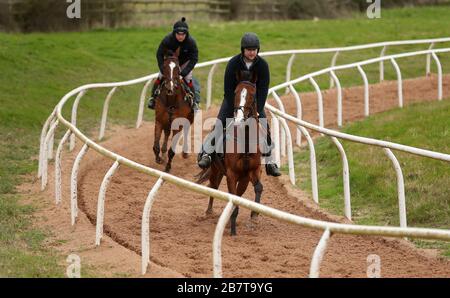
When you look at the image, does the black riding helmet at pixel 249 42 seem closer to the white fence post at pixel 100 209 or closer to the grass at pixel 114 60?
the white fence post at pixel 100 209

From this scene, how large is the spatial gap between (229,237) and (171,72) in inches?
160

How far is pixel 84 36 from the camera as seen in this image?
83.6 ft

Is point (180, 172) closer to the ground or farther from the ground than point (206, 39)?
closer to the ground

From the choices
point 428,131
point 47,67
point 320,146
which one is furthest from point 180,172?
point 47,67

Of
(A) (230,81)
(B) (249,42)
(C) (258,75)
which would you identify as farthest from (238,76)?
(B) (249,42)

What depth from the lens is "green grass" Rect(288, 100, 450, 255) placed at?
11078mm

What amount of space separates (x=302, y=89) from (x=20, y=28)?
882 centimetres

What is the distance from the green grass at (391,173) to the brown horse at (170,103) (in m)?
1.87

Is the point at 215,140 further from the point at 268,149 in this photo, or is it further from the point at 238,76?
the point at 238,76

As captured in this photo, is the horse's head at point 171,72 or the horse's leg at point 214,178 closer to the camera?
the horse's leg at point 214,178
